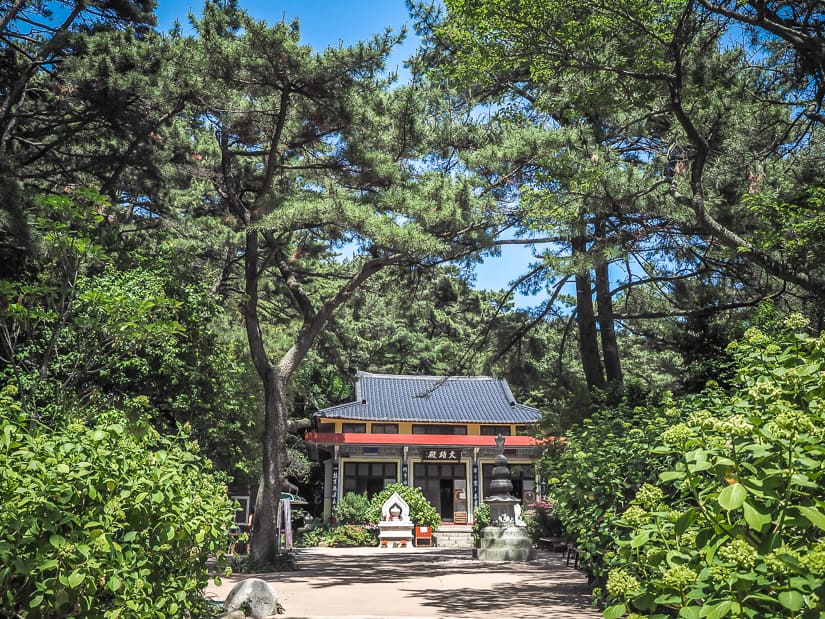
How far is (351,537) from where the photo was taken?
2153 centimetres

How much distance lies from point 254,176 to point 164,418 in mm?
5162

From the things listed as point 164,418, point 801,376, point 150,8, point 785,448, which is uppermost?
→ point 150,8

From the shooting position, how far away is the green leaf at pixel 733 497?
2045 mm

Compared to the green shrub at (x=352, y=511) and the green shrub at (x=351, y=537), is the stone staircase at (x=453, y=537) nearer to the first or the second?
the green shrub at (x=351, y=537)

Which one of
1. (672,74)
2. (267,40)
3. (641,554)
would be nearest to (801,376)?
(641,554)

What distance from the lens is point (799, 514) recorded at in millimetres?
2129

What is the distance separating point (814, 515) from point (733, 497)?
0.69 feet

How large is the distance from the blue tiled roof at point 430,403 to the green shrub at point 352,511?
3.83 metres

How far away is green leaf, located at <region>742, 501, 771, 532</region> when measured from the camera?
2.03m

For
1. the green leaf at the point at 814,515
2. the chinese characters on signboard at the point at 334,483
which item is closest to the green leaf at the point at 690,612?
the green leaf at the point at 814,515

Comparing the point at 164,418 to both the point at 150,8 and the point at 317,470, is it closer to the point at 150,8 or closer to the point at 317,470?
the point at 150,8

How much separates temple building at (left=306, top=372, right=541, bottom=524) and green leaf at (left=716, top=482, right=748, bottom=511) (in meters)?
24.7

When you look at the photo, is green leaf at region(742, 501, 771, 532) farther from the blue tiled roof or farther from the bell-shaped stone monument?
the blue tiled roof

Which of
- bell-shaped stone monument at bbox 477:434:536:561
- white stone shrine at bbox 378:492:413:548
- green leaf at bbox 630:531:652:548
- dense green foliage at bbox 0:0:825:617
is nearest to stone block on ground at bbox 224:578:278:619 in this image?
dense green foliage at bbox 0:0:825:617
